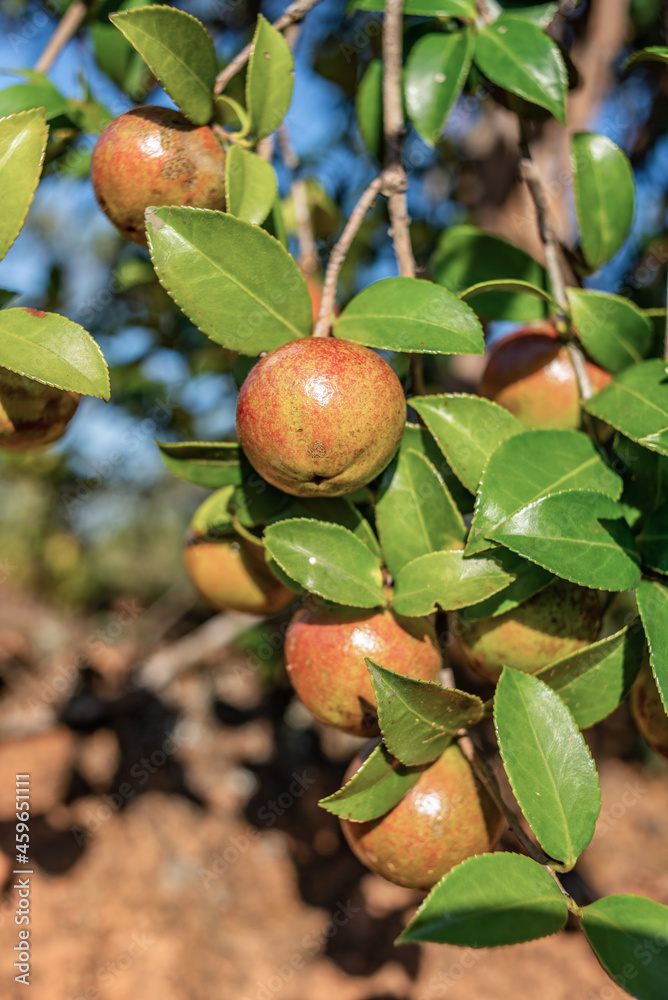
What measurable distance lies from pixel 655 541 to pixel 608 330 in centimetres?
33

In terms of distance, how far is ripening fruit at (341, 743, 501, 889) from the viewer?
0.73m

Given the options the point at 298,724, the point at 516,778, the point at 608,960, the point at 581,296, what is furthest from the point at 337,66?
the point at 298,724

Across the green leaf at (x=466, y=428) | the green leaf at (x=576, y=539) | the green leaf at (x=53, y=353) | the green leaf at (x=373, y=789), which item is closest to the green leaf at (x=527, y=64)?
the green leaf at (x=466, y=428)

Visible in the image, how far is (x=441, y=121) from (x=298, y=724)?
2.74 meters

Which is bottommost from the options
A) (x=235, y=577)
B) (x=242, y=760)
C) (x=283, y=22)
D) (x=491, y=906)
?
(x=242, y=760)

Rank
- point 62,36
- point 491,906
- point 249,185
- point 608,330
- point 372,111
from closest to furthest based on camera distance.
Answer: point 491,906 < point 249,185 < point 608,330 < point 372,111 < point 62,36

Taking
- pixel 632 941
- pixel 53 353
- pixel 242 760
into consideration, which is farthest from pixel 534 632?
pixel 242 760

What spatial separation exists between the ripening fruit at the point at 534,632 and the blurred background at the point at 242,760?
995 mm

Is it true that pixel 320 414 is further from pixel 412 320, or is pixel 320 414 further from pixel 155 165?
pixel 155 165

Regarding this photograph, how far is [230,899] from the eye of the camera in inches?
93.3

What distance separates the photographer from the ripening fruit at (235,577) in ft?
3.24

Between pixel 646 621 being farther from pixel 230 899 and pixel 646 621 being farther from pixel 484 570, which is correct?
pixel 230 899

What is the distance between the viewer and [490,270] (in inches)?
42.1

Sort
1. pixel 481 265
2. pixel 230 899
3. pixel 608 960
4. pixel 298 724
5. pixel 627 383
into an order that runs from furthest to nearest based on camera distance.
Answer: pixel 298 724 < pixel 230 899 < pixel 481 265 < pixel 627 383 < pixel 608 960
